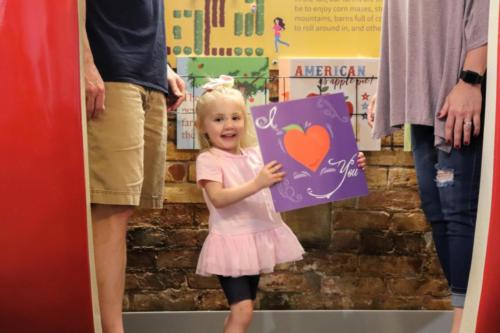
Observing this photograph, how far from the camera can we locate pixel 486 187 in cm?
108

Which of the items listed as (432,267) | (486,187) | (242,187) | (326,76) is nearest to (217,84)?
(242,187)

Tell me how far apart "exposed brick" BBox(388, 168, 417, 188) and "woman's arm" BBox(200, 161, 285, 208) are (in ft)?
2.69

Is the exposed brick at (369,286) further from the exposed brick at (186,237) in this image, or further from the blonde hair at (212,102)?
the blonde hair at (212,102)

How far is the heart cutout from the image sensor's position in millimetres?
1750

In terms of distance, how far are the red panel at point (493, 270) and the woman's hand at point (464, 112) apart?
330 mm

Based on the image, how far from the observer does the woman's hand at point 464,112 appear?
1368 millimetres

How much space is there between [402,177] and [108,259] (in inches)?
53.0

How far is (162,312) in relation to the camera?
2.39 m

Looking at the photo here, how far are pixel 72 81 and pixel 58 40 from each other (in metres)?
0.07

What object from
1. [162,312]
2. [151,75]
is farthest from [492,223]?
[162,312]

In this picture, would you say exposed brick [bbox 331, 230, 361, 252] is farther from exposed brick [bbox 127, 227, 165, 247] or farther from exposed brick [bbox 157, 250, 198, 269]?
exposed brick [bbox 127, 227, 165, 247]

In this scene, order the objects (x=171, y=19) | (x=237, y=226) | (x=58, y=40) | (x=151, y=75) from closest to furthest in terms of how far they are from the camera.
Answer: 1. (x=58, y=40)
2. (x=151, y=75)
3. (x=237, y=226)
4. (x=171, y=19)

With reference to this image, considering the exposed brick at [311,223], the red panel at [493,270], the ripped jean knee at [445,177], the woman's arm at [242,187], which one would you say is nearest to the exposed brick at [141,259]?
the exposed brick at [311,223]

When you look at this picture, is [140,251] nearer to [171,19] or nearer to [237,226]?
[237,226]
